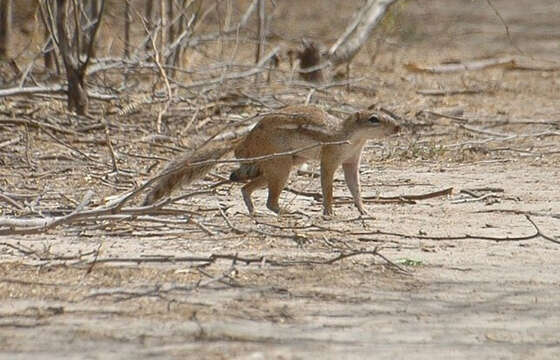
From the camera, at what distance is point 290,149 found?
7.42 m

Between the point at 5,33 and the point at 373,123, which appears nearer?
the point at 373,123

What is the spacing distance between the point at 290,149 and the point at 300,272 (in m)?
1.67

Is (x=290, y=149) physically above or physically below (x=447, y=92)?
above

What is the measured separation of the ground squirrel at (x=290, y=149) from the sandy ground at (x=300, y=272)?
0.21 meters

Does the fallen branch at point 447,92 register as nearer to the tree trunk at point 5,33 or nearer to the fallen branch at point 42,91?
the fallen branch at point 42,91

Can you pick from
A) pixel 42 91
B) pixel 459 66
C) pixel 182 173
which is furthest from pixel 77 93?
pixel 459 66

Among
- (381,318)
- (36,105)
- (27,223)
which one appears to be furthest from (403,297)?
(36,105)

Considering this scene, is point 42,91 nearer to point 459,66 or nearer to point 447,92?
point 447,92

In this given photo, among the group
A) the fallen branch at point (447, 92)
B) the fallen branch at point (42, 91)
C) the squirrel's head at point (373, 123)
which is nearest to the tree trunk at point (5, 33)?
the fallen branch at point (42, 91)

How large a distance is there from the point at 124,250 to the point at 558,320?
7.40ft

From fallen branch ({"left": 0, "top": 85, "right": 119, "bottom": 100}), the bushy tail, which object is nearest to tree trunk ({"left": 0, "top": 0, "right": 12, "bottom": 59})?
fallen branch ({"left": 0, "top": 85, "right": 119, "bottom": 100})

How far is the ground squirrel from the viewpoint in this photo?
7379mm

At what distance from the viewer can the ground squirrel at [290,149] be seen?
24.2 ft

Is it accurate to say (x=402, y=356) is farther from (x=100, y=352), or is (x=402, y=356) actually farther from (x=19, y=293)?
(x=19, y=293)
